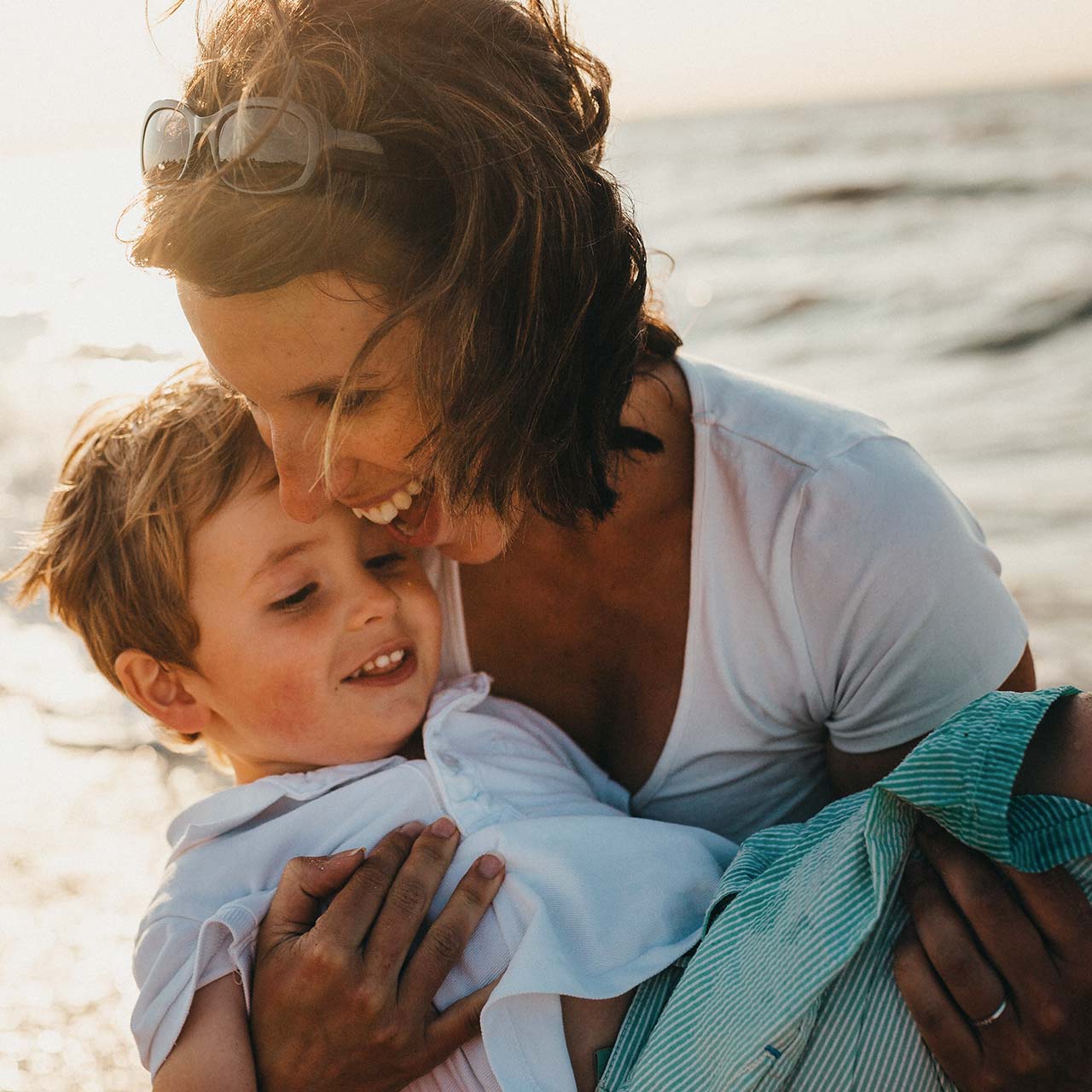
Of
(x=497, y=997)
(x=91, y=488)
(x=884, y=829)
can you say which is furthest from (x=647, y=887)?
(x=91, y=488)

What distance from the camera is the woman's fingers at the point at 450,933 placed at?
173cm

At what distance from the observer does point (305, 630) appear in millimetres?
2119

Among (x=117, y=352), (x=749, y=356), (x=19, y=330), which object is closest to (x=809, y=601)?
(x=749, y=356)

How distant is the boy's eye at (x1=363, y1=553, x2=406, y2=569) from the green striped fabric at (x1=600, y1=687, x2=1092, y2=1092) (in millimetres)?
939

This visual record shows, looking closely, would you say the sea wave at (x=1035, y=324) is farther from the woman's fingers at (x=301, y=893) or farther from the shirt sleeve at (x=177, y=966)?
the shirt sleeve at (x=177, y=966)

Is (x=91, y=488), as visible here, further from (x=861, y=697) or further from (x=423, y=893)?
(x=861, y=697)

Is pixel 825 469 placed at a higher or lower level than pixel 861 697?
higher

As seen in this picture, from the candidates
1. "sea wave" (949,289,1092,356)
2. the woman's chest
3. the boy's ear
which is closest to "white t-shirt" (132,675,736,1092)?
the woman's chest

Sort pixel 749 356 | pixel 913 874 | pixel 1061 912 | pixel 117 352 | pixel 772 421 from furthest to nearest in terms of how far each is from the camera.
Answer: pixel 749 356 < pixel 117 352 < pixel 772 421 < pixel 913 874 < pixel 1061 912

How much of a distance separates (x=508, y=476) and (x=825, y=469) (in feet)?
1.72

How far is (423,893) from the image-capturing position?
1.82m

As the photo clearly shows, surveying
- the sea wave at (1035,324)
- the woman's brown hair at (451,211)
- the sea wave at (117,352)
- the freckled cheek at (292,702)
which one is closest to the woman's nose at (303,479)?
the woman's brown hair at (451,211)

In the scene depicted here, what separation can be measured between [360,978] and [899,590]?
1018mm

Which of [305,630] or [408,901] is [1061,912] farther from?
[305,630]
